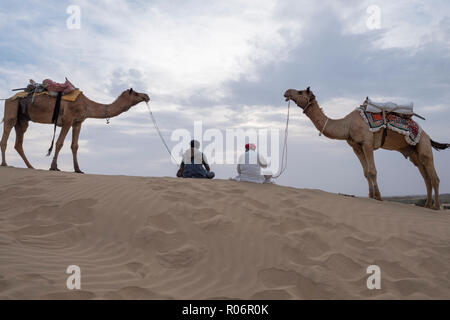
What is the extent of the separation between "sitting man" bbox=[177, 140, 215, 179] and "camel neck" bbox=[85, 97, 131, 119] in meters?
3.61

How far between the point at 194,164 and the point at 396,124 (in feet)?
17.8

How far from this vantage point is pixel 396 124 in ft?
31.4

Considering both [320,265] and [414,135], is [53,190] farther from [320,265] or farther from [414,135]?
[414,135]

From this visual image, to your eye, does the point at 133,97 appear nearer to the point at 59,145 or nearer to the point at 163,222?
the point at 59,145

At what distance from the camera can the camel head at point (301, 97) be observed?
9.75m

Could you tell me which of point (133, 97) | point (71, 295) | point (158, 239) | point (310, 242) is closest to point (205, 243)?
point (158, 239)

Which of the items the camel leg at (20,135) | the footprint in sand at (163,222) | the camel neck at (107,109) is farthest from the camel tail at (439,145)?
the camel leg at (20,135)

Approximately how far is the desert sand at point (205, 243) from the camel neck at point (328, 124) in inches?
98.7

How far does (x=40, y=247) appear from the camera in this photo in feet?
15.9

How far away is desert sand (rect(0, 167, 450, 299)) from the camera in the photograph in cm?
409

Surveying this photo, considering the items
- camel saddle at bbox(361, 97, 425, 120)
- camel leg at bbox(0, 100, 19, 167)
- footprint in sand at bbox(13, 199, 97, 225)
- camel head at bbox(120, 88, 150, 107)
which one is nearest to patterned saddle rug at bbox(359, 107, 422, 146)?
camel saddle at bbox(361, 97, 425, 120)

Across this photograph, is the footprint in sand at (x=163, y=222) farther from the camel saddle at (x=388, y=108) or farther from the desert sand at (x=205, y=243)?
the camel saddle at (x=388, y=108)

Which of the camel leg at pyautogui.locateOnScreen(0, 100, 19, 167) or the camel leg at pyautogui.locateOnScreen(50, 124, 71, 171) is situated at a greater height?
the camel leg at pyautogui.locateOnScreen(0, 100, 19, 167)

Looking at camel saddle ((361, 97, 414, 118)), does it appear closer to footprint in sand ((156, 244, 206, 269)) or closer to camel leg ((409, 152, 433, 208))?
camel leg ((409, 152, 433, 208))
